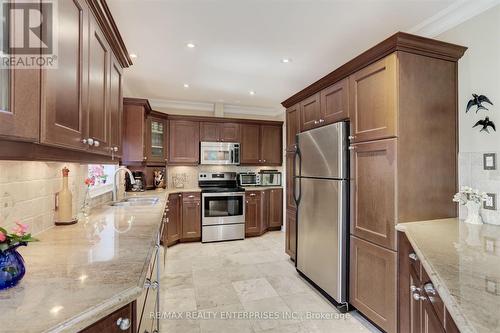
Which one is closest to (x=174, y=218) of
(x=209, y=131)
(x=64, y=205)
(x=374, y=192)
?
(x=209, y=131)

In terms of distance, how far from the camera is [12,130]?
0.80 metres

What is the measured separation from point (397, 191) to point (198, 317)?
1944mm

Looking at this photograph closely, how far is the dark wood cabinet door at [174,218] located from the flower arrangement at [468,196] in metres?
3.53

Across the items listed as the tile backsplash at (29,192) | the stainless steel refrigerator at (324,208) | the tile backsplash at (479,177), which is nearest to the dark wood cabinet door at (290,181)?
the stainless steel refrigerator at (324,208)

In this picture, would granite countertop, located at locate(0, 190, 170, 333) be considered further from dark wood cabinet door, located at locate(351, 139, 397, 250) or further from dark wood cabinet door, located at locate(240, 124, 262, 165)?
dark wood cabinet door, located at locate(240, 124, 262, 165)

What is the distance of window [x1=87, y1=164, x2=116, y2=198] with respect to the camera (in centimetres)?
256

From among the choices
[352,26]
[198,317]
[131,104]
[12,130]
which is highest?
[352,26]

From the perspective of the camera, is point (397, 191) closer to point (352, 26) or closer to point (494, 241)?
point (494, 241)

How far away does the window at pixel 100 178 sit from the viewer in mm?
2564

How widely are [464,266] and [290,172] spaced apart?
2319mm

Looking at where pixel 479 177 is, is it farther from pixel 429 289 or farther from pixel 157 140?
pixel 157 140

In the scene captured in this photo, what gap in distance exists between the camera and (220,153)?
4727mm

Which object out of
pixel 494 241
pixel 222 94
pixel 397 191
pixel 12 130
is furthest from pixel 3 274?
pixel 222 94

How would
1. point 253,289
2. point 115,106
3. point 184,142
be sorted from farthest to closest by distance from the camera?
point 184,142 → point 253,289 → point 115,106
